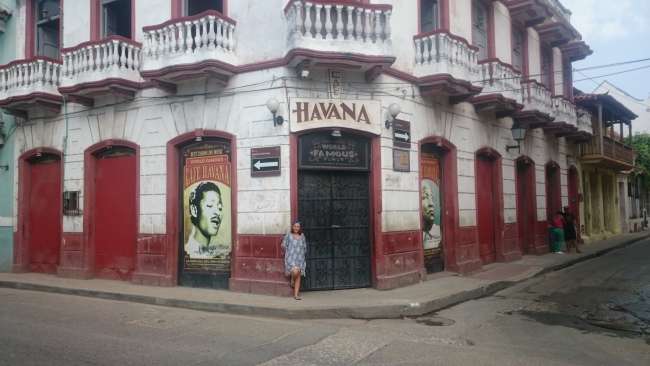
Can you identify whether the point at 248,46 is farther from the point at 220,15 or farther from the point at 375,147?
the point at 375,147

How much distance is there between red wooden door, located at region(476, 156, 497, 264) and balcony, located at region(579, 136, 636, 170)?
31.0 ft

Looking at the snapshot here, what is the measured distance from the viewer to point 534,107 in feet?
49.9

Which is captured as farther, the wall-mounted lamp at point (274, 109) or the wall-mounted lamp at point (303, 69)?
the wall-mounted lamp at point (274, 109)

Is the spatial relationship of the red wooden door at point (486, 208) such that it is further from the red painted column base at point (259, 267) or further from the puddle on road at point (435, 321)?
the red painted column base at point (259, 267)

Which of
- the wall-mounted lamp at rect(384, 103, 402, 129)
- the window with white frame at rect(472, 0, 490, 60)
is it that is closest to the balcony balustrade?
the wall-mounted lamp at rect(384, 103, 402, 129)

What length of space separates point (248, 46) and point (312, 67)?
159cm

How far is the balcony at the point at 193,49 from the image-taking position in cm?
992

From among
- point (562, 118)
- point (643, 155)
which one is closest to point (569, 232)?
point (562, 118)

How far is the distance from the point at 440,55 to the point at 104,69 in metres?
7.63

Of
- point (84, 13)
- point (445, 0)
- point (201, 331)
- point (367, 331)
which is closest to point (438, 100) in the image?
point (445, 0)

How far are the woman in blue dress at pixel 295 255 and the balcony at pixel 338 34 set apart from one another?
125 inches

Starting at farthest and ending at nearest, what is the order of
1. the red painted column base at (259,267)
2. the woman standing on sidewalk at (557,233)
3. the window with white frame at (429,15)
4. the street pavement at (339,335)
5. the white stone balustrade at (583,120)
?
the white stone balustrade at (583,120)
the woman standing on sidewalk at (557,233)
the window with white frame at (429,15)
the red painted column base at (259,267)
the street pavement at (339,335)

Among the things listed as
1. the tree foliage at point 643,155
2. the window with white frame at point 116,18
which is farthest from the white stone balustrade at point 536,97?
the tree foliage at point 643,155

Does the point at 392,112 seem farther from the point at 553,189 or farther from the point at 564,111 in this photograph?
the point at 553,189
